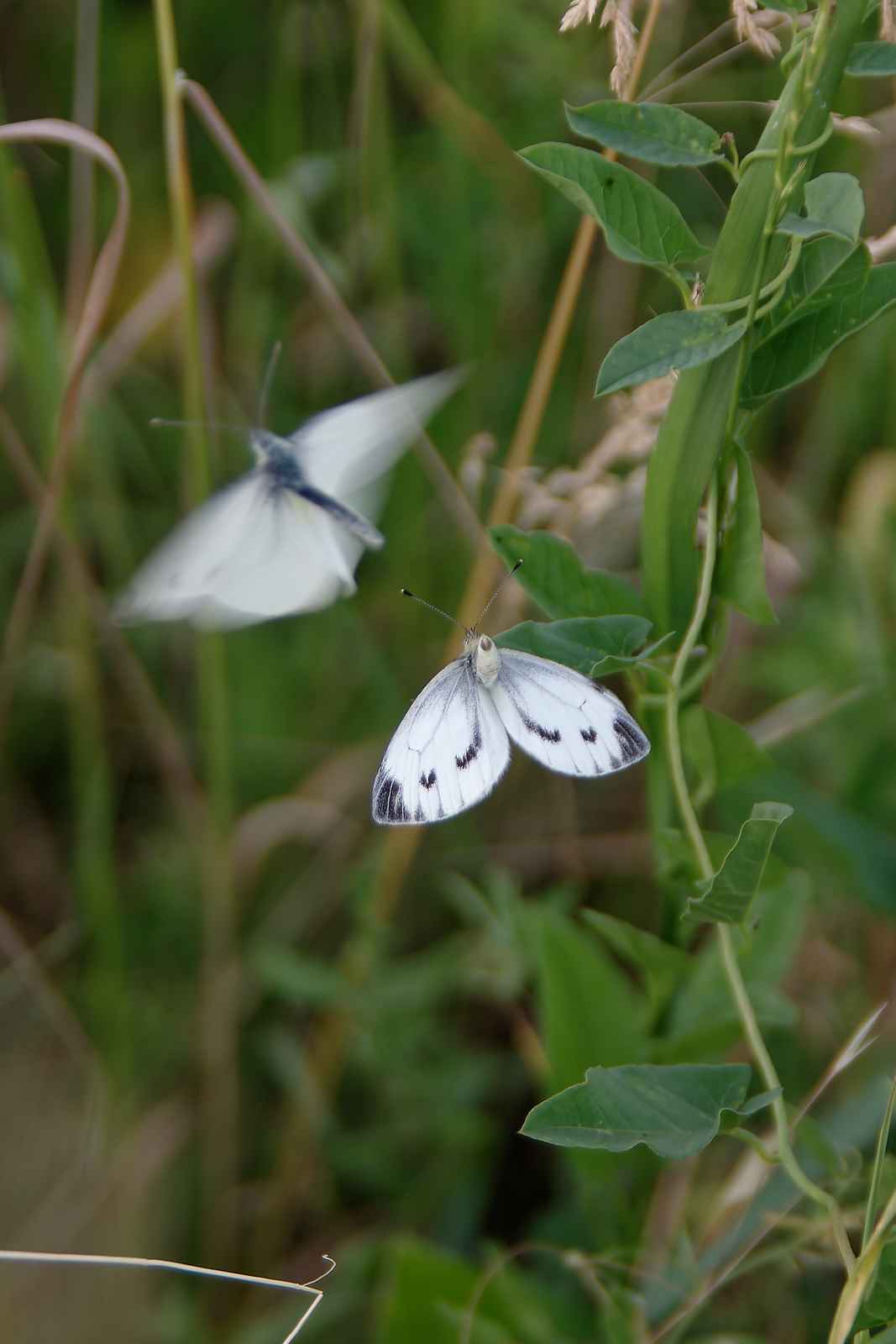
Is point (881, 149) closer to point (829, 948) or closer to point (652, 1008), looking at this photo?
point (829, 948)

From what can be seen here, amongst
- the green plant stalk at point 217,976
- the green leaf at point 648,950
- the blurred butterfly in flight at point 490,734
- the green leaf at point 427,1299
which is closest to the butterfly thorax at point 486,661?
the blurred butterfly in flight at point 490,734

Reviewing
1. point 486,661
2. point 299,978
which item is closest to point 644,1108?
point 486,661

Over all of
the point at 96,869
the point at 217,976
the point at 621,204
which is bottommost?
the point at 217,976

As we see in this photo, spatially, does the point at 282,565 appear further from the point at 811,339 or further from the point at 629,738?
the point at 811,339

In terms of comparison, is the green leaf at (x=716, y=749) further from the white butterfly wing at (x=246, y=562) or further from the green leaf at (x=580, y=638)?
the white butterfly wing at (x=246, y=562)

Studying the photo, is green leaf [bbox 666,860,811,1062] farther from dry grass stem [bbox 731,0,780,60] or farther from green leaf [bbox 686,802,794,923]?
dry grass stem [bbox 731,0,780,60]

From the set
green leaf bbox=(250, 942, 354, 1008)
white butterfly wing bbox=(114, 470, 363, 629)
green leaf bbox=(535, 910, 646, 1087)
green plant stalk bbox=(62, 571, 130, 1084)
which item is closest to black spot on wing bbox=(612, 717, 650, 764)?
white butterfly wing bbox=(114, 470, 363, 629)
